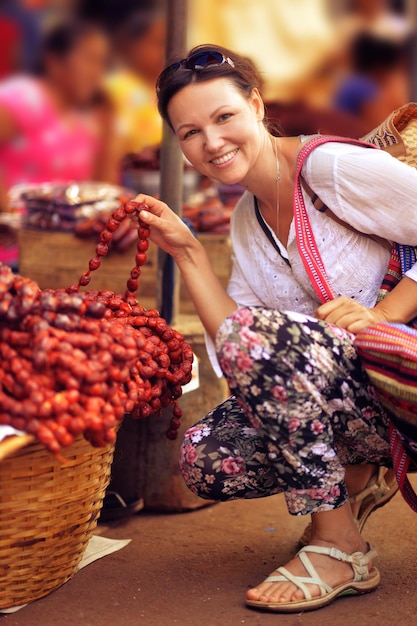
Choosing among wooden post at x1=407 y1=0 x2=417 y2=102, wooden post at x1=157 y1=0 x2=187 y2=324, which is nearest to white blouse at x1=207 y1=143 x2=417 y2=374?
wooden post at x1=157 y1=0 x2=187 y2=324

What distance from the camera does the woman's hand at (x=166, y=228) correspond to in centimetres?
260

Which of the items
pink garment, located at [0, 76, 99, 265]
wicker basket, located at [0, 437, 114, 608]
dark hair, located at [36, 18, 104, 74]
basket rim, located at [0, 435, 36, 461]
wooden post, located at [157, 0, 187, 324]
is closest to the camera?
basket rim, located at [0, 435, 36, 461]

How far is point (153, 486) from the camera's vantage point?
3096 millimetres

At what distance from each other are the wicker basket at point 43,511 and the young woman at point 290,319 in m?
0.29

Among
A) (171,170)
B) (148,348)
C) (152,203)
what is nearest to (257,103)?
(152,203)

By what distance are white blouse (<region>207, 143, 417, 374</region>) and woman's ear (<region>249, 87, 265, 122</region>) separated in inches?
8.2

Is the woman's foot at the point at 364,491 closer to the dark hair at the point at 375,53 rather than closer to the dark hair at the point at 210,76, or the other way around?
the dark hair at the point at 210,76

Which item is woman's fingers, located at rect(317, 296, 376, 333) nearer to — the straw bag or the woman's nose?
the straw bag

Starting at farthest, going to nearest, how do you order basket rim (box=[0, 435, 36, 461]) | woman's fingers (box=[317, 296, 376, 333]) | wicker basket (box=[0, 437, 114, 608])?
woman's fingers (box=[317, 296, 376, 333]) < wicker basket (box=[0, 437, 114, 608]) < basket rim (box=[0, 435, 36, 461])

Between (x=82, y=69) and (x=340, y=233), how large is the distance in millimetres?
3882

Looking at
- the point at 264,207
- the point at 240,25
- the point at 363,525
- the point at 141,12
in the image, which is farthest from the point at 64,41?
the point at 363,525

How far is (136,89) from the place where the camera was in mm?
6164

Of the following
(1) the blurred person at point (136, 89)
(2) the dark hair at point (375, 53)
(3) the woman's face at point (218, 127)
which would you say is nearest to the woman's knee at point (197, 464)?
(3) the woman's face at point (218, 127)

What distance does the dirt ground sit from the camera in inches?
90.7
